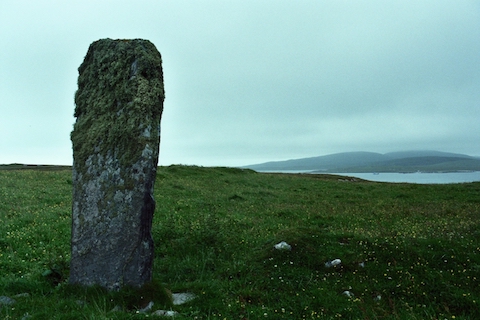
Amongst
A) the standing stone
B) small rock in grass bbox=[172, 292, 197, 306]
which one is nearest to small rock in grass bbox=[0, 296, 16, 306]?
the standing stone

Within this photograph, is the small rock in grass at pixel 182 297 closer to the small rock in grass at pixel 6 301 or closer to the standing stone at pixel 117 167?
the standing stone at pixel 117 167

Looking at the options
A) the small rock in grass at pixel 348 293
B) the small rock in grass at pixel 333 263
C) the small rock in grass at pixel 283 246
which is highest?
the small rock in grass at pixel 283 246

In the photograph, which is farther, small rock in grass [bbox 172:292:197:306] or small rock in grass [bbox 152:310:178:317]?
small rock in grass [bbox 172:292:197:306]

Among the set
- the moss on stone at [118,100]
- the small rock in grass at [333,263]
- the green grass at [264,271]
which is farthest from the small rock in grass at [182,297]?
the small rock in grass at [333,263]

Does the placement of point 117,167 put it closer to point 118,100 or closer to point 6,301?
point 118,100

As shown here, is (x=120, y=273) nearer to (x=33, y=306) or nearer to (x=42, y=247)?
(x=33, y=306)

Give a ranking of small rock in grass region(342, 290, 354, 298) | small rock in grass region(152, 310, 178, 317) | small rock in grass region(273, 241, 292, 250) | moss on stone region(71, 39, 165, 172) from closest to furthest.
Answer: small rock in grass region(152, 310, 178, 317) → moss on stone region(71, 39, 165, 172) → small rock in grass region(342, 290, 354, 298) → small rock in grass region(273, 241, 292, 250)

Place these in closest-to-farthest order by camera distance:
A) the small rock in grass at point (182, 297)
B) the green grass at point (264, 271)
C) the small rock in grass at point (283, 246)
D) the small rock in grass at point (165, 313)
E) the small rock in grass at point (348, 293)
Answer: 1. the small rock in grass at point (165, 313)
2. the green grass at point (264, 271)
3. the small rock in grass at point (182, 297)
4. the small rock in grass at point (348, 293)
5. the small rock in grass at point (283, 246)

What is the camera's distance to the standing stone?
7.26 meters

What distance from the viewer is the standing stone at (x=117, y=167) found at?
Answer: 7262mm

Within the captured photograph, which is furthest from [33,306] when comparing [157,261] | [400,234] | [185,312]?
[400,234]

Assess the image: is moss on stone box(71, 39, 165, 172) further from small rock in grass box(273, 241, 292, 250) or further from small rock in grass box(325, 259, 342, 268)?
small rock in grass box(325, 259, 342, 268)

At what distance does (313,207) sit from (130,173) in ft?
49.7

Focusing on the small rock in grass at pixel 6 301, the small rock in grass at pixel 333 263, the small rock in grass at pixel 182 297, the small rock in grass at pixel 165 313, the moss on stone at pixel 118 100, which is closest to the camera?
the small rock in grass at pixel 165 313
